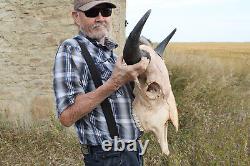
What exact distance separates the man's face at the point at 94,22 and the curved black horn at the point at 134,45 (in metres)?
0.47

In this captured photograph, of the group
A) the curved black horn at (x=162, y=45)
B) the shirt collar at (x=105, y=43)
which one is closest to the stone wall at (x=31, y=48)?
the shirt collar at (x=105, y=43)

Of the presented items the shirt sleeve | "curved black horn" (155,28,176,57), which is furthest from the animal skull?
the shirt sleeve

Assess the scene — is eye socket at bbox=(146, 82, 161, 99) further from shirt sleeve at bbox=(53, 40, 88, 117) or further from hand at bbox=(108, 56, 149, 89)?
shirt sleeve at bbox=(53, 40, 88, 117)

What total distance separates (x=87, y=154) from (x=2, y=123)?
185 inches

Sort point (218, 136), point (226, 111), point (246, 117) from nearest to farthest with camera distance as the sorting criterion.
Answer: point (218, 136) < point (246, 117) < point (226, 111)

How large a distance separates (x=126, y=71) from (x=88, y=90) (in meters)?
0.38

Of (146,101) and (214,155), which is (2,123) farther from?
(146,101)

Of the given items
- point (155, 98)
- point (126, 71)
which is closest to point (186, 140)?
point (155, 98)

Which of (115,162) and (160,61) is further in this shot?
(115,162)

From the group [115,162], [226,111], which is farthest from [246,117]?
[115,162]

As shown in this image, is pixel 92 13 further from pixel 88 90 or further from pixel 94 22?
pixel 88 90

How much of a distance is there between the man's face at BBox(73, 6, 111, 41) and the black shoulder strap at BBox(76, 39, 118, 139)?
5.3 inches

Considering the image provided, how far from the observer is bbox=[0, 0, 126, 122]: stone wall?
682 centimetres

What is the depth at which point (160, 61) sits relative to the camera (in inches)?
99.4
